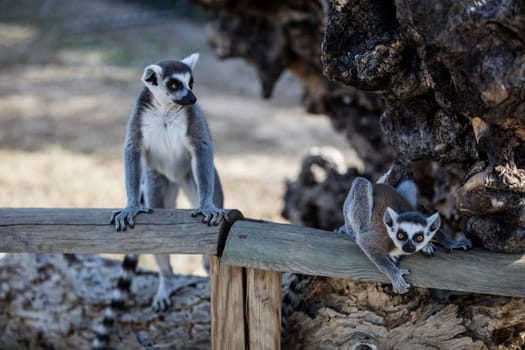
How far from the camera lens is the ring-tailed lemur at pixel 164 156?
362 cm

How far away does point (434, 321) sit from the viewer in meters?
3.45

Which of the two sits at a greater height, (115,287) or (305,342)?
(115,287)

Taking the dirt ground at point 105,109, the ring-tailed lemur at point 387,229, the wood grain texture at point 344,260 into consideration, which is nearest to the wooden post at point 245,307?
the wood grain texture at point 344,260

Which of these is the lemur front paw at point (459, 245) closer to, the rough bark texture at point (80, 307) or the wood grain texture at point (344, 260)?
the wood grain texture at point (344, 260)

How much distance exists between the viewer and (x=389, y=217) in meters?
3.27

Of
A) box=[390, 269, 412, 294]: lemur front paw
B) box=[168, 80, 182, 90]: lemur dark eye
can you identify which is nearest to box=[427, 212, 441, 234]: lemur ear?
box=[390, 269, 412, 294]: lemur front paw

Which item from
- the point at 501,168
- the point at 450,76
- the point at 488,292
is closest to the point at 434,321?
Answer: the point at 488,292

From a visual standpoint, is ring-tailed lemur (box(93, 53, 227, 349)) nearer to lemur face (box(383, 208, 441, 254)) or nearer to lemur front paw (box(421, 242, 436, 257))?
lemur face (box(383, 208, 441, 254))

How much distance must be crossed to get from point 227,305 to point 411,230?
3.48 feet

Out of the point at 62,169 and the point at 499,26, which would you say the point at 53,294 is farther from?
the point at 62,169

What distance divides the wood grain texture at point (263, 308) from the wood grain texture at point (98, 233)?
296 millimetres

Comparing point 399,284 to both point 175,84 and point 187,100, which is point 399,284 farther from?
point 175,84

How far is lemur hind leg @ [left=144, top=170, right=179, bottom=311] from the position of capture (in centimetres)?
415

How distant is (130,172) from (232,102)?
868 cm
